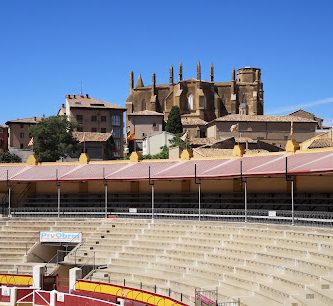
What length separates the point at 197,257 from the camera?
32.6m

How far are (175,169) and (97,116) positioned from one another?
268ft

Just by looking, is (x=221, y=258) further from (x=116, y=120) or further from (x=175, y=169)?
(x=116, y=120)

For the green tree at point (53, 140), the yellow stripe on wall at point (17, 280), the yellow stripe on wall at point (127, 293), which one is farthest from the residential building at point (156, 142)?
the yellow stripe on wall at point (127, 293)

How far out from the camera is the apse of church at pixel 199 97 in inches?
5846

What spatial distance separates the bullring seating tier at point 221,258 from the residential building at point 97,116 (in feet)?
263

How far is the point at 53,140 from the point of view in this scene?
313ft

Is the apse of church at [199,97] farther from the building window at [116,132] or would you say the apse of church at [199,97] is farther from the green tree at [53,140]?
the green tree at [53,140]

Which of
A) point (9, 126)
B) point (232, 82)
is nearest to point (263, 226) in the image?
point (9, 126)

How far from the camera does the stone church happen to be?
148m

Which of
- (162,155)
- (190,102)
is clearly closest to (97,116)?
(162,155)

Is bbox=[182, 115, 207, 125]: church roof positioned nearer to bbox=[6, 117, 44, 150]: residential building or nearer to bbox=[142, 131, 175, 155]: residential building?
bbox=[142, 131, 175, 155]: residential building

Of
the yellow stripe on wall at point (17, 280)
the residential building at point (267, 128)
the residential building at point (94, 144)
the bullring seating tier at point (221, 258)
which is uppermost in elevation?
the residential building at point (267, 128)

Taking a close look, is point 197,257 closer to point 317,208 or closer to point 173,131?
point 317,208

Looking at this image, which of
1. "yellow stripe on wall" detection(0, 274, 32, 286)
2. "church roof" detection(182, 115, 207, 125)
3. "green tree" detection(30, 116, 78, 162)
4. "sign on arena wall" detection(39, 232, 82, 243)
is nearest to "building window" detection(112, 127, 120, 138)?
"church roof" detection(182, 115, 207, 125)
